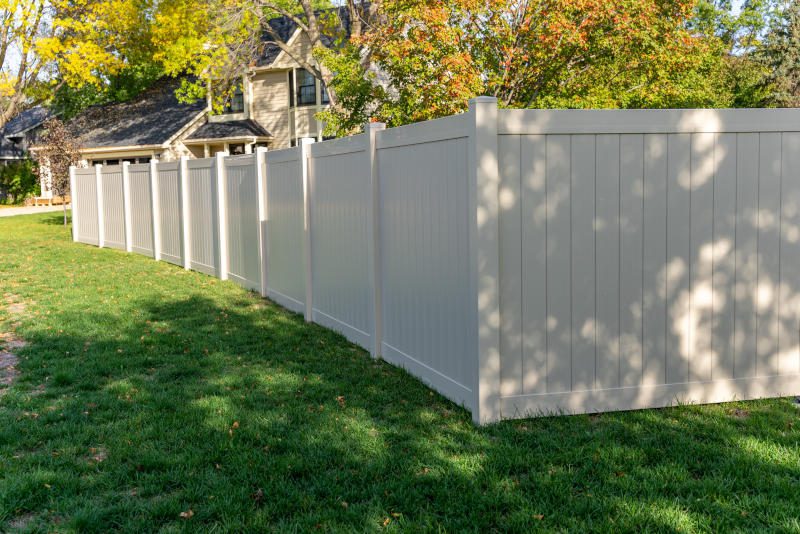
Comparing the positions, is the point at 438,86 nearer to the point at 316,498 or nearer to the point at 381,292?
the point at 381,292

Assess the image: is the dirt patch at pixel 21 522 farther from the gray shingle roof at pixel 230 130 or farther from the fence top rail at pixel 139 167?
the gray shingle roof at pixel 230 130

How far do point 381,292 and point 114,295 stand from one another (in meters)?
5.16

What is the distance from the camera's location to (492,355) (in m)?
5.23

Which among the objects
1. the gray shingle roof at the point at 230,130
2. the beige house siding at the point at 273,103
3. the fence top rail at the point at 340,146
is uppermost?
the beige house siding at the point at 273,103

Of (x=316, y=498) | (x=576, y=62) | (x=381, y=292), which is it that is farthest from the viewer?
(x=576, y=62)

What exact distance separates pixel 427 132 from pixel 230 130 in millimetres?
28897

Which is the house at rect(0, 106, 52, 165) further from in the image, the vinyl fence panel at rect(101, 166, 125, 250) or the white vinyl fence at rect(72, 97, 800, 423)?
the white vinyl fence at rect(72, 97, 800, 423)

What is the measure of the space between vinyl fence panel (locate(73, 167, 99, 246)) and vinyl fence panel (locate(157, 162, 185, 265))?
4441 mm

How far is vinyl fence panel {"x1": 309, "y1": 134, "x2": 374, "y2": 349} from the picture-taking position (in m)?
7.50

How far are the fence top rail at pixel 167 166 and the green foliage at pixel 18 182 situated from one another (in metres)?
28.7

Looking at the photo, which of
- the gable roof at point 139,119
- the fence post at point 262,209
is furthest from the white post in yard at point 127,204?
the gable roof at point 139,119

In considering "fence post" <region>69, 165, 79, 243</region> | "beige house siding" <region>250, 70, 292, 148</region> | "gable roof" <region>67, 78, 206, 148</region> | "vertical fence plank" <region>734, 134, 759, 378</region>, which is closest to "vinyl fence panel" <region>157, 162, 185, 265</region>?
"fence post" <region>69, 165, 79, 243</region>

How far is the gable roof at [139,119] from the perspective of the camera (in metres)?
35.8

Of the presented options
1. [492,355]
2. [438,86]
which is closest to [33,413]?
[492,355]
